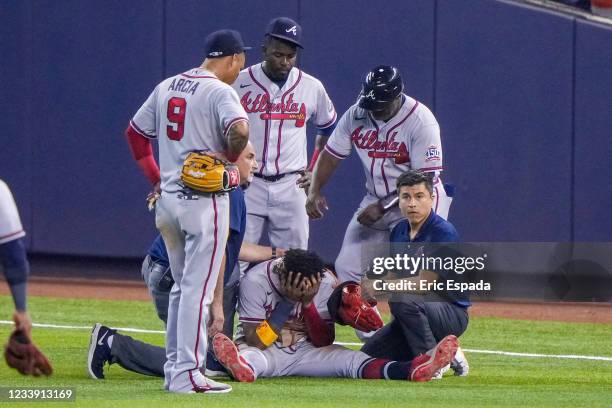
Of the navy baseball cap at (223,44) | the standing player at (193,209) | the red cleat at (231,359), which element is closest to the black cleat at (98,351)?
the red cleat at (231,359)

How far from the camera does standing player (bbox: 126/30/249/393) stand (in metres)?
6.30

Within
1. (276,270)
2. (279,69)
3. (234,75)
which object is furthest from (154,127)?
(279,69)

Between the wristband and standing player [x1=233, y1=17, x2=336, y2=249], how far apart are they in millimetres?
1447

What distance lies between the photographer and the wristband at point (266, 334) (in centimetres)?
714

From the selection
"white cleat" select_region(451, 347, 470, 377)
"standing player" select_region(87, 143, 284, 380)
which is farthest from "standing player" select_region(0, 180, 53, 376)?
"white cleat" select_region(451, 347, 470, 377)

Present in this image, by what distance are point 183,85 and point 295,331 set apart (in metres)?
1.55

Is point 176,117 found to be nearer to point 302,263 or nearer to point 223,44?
point 223,44

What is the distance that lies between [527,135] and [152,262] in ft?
18.8

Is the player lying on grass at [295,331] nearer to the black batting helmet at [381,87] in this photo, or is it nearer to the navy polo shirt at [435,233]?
the navy polo shirt at [435,233]

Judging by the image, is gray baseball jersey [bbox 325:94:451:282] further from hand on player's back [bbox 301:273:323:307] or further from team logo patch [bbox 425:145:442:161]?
hand on player's back [bbox 301:273:323:307]

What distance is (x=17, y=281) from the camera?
4707mm

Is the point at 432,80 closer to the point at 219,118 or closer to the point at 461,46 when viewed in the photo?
the point at 461,46

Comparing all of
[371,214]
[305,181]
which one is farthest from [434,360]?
[305,181]

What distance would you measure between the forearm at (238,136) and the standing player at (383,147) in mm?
1654
